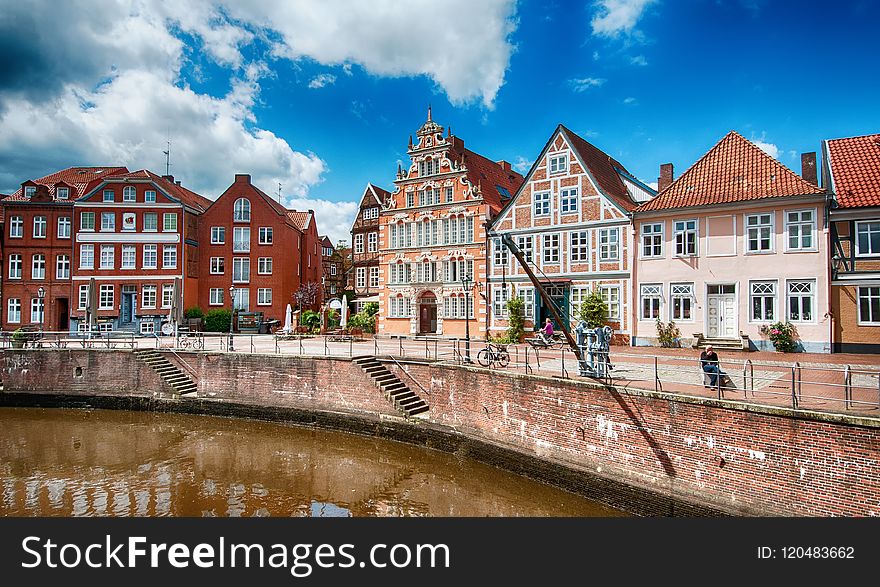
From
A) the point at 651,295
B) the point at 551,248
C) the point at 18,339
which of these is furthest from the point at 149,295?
the point at 651,295

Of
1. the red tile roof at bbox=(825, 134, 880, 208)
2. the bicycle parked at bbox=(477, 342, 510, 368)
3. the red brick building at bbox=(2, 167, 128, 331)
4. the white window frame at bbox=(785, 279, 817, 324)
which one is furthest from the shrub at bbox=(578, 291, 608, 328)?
the red brick building at bbox=(2, 167, 128, 331)

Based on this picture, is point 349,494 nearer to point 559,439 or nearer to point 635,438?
point 559,439

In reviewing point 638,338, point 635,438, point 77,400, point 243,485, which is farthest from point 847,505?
point 77,400

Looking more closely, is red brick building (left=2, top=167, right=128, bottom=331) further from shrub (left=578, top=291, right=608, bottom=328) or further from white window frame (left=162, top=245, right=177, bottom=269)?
shrub (left=578, top=291, right=608, bottom=328)

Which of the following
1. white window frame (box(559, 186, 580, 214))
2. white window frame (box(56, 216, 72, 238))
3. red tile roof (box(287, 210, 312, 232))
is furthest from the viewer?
red tile roof (box(287, 210, 312, 232))

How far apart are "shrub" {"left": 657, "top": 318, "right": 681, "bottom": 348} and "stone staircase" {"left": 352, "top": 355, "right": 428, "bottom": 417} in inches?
458

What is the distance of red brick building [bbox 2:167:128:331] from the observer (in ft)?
114

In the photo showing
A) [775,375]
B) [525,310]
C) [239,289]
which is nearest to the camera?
[775,375]

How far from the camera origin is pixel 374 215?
38.8 meters

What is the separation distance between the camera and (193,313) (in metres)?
35.6

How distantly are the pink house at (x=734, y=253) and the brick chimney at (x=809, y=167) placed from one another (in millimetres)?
40

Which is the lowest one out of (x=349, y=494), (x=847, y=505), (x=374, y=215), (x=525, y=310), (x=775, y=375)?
(x=349, y=494)

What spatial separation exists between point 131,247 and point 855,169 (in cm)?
4032
